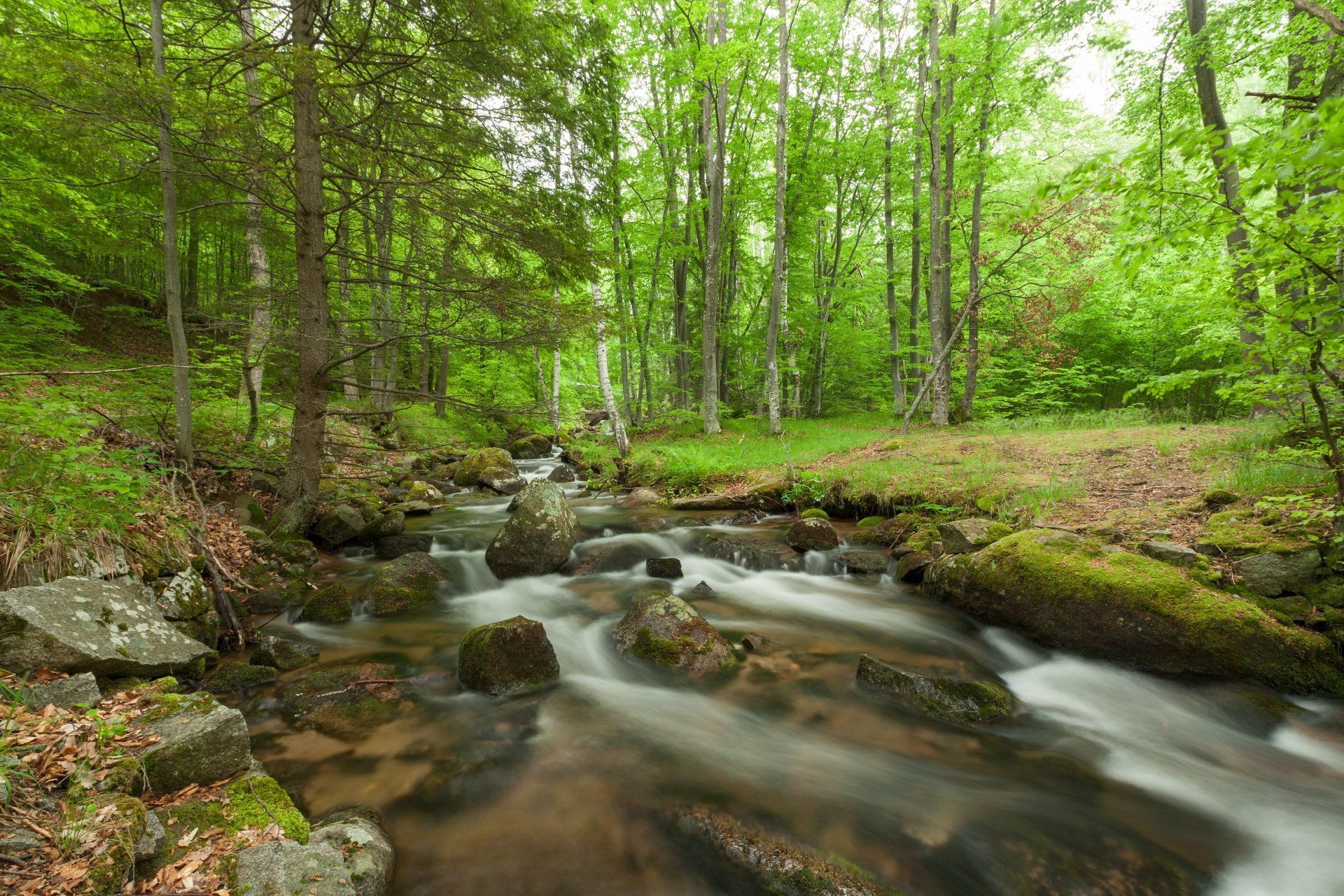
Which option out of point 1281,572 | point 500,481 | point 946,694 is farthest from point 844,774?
point 500,481

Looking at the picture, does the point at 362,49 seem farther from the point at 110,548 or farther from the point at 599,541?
the point at 599,541

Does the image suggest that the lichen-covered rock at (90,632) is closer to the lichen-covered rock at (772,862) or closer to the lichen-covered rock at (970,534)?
the lichen-covered rock at (772,862)

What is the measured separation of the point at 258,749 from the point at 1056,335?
2366cm

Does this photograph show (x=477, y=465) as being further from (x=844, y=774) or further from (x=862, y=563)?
(x=844, y=774)

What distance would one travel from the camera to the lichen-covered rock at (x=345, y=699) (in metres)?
3.77

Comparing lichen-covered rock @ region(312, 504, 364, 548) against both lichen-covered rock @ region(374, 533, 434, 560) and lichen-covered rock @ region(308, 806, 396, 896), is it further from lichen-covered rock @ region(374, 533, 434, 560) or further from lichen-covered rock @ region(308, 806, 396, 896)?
lichen-covered rock @ region(308, 806, 396, 896)

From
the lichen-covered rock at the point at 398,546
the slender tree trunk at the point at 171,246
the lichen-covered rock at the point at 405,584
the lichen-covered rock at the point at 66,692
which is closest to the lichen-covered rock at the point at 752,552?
the lichen-covered rock at the point at 405,584

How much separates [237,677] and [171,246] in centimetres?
495

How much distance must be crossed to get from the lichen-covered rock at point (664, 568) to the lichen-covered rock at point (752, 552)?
2.83 ft

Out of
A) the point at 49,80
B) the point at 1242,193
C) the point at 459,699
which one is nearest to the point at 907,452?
the point at 1242,193

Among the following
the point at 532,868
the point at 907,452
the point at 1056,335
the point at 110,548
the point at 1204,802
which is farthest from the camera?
the point at 1056,335

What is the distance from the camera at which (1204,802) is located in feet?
10.8

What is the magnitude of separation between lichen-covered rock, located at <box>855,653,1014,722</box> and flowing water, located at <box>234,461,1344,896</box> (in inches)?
4.9

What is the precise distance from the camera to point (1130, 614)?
4.49 metres
